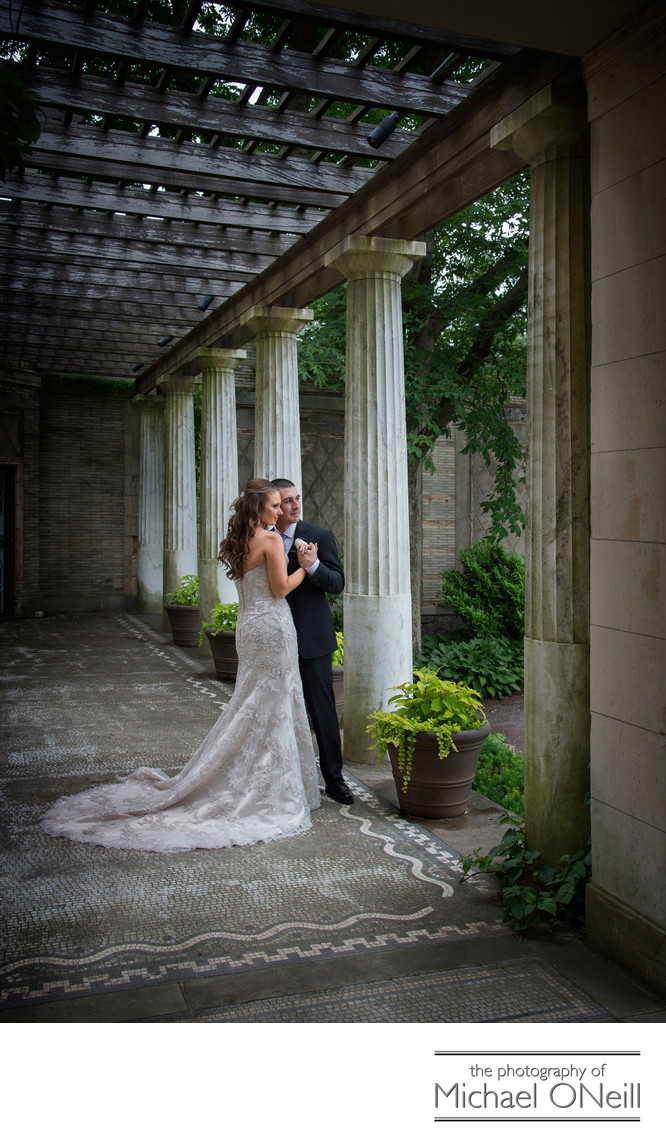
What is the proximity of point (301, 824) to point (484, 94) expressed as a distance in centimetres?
415

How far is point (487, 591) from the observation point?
18109 mm

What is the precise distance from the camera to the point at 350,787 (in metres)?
6.31

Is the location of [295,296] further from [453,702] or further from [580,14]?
[580,14]

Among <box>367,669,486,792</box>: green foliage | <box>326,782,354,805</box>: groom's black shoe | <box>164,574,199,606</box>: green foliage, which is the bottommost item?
<box>326,782,354,805</box>: groom's black shoe

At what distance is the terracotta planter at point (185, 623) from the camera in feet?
44.7

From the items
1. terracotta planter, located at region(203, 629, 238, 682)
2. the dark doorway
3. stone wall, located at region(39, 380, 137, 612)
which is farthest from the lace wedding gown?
stone wall, located at region(39, 380, 137, 612)

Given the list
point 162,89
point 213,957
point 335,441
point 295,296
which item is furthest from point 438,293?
point 213,957

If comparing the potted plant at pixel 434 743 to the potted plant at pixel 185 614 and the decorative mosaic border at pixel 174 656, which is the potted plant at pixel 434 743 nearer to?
the decorative mosaic border at pixel 174 656

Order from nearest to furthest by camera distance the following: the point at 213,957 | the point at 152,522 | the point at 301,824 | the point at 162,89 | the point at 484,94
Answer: the point at 213,957 → the point at 484,94 → the point at 301,824 → the point at 162,89 → the point at 152,522

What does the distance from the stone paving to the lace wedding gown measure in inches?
6.5

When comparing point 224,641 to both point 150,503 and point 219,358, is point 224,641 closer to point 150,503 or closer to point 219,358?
point 219,358

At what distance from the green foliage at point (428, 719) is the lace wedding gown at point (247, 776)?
0.55 metres

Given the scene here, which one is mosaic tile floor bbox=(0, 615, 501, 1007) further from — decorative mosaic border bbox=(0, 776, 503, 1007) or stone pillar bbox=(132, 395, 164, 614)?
stone pillar bbox=(132, 395, 164, 614)

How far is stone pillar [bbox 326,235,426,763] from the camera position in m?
6.95
